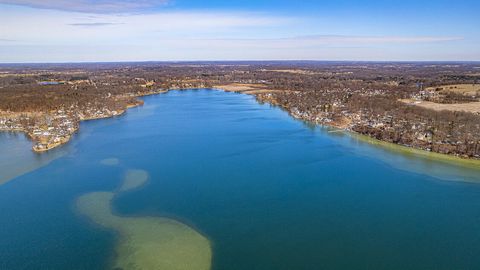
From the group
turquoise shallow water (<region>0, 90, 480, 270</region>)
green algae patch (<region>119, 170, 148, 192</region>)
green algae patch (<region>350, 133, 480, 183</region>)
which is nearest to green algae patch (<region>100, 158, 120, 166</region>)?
turquoise shallow water (<region>0, 90, 480, 270</region>)

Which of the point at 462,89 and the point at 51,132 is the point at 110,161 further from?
the point at 462,89

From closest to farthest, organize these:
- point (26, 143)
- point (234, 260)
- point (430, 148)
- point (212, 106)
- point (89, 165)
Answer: point (234, 260), point (89, 165), point (430, 148), point (26, 143), point (212, 106)

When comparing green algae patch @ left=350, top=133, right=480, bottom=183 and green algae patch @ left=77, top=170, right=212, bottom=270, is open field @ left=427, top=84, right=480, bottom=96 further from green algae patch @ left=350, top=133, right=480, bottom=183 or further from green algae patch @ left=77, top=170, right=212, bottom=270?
green algae patch @ left=77, top=170, right=212, bottom=270

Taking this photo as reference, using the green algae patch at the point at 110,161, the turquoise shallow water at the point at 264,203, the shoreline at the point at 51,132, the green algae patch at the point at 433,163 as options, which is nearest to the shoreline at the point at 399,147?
the green algae patch at the point at 433,163

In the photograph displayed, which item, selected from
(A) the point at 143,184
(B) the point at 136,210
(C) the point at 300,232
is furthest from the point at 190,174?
(C) the point at 300,232

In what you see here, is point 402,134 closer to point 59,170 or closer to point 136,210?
point 136,210

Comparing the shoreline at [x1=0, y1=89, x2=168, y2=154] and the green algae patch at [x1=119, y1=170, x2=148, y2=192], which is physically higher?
the shoreline at [x1=0, y1=89, x2=168, y2=154]
